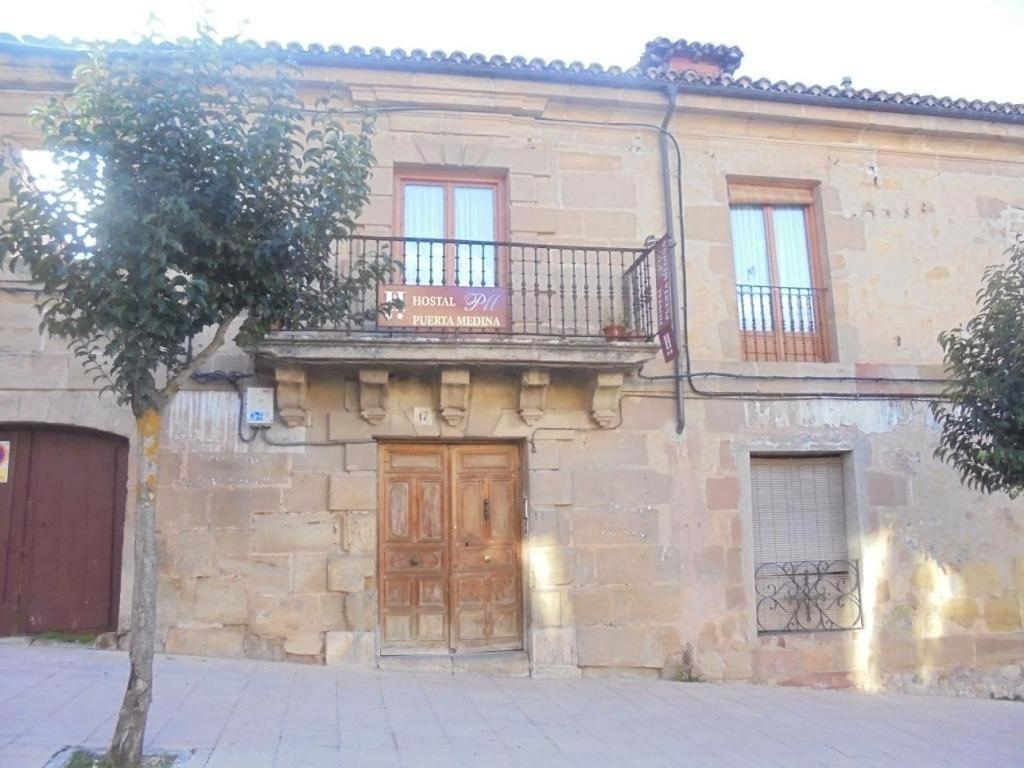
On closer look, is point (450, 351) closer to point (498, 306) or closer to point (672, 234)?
point (498, 306)

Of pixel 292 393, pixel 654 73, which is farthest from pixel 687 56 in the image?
pixel 292 393

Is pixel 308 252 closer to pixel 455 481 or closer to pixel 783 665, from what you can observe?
pixel 455 481

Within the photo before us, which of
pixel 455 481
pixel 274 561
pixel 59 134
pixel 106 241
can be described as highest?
pixel 59 134

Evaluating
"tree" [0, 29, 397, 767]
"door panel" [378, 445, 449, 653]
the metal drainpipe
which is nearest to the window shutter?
the metal drainpipe

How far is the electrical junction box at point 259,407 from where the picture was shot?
6.99m

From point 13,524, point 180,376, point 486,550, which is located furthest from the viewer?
point 486,550

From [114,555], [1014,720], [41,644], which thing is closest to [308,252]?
[114,555]

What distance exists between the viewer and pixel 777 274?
8.38 m

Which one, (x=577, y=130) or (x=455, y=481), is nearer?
(x=455, y=481)

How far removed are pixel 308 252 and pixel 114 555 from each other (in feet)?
12.4

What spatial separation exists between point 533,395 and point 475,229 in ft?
5.87

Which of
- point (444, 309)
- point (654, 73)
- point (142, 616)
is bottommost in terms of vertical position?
point (142, 616)

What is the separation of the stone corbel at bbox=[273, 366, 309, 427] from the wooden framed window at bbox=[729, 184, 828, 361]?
4.20 meters

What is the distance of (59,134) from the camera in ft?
14.1
